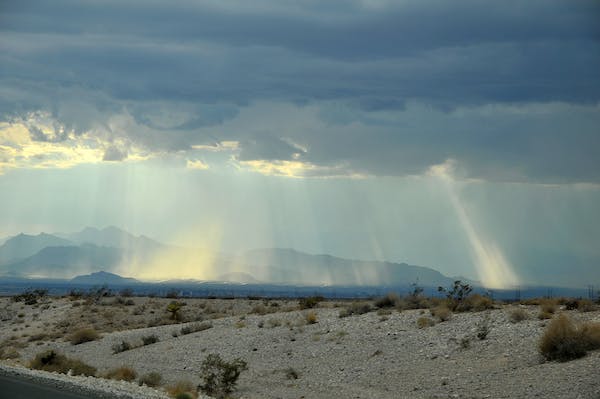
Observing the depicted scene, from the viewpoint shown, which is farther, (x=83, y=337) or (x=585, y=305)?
(x=83, y=337)

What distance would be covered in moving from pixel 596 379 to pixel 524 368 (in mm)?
3877

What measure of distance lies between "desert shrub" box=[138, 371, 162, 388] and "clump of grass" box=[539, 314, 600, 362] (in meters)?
17.0

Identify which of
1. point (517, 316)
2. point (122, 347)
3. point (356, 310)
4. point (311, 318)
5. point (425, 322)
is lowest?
point (122, 347)

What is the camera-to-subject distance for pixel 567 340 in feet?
88.8

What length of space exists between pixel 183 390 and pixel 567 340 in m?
14.6

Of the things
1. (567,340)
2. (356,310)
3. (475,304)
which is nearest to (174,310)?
(356,310)

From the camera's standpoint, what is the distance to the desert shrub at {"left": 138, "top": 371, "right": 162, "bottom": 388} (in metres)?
34.4

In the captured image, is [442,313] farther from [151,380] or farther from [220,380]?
[151,380]

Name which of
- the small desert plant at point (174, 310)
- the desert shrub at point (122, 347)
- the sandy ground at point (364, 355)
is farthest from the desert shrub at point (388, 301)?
the small desert plant at point (174, 310)

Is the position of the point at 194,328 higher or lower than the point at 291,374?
higher

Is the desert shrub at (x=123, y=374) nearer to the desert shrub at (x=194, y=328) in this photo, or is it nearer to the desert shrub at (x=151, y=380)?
the desert shrub at (x=151, y=380)

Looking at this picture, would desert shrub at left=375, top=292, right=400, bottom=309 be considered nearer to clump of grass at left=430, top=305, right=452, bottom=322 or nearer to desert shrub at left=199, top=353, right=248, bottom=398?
clump of grass at left=430, top=305, right=452, bottom=322

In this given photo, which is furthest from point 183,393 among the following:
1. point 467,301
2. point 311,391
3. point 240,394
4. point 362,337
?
point 467,301

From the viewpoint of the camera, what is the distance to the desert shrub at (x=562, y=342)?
26766 millimetres
